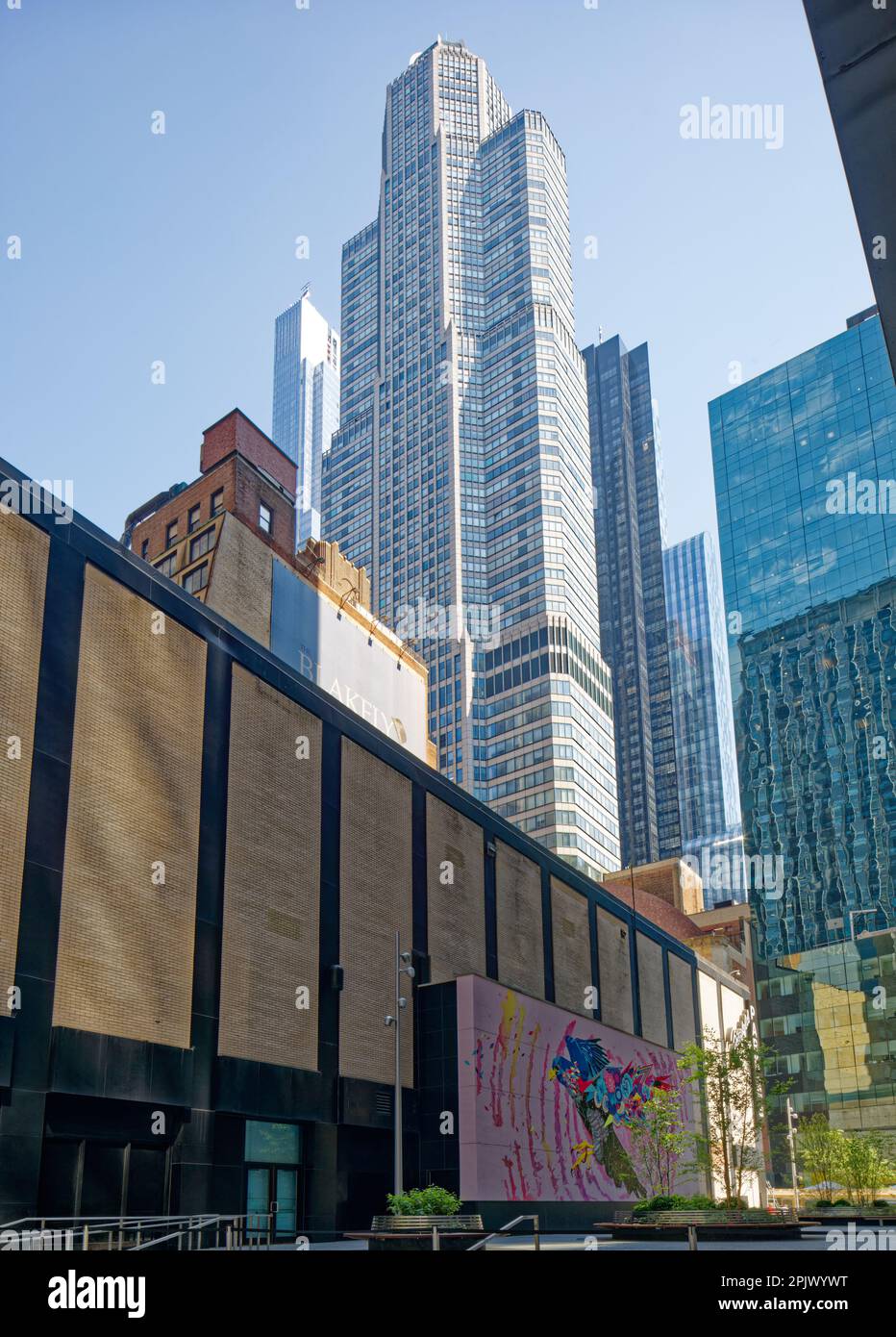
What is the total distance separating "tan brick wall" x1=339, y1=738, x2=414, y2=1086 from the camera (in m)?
39.7

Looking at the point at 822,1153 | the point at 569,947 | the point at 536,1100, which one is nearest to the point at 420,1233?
the point at 536,1100

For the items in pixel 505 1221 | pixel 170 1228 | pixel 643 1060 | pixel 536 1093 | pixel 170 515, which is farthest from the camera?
pixel 170 515

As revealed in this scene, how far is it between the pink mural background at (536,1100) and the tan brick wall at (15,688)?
19.7 meters

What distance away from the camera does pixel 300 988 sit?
36875 mm

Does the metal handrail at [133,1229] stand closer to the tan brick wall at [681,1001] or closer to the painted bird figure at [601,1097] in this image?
the painted bird figure at [601,1097]

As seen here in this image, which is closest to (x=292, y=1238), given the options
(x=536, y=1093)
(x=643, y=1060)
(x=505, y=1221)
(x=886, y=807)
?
(x=505, y=1221)

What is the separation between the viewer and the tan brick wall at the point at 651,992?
6556cm

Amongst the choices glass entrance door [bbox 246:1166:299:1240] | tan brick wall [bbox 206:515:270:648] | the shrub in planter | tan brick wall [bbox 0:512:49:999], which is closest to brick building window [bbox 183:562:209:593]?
tan brick wall [bbox 206:515:270:648]

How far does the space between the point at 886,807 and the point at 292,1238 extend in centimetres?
14152

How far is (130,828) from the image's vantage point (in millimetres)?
31344

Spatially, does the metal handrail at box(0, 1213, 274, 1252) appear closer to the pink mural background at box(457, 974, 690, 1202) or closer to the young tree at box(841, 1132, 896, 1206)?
the pink mural background at box(457, 974, 690, 1202)

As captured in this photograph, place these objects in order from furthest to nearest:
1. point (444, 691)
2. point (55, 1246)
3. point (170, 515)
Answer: point (444, 691)
point (170, 515)
point (55, 1246)

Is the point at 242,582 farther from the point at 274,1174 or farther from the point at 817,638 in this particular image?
the point at 817,638
